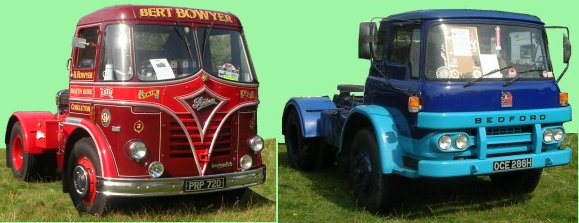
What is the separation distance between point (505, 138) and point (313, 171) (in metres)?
4.18

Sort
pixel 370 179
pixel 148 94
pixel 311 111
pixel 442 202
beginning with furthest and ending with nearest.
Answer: pixel 311 111 → pixel 442 202 → pixel 370 179 → pixel 148 94

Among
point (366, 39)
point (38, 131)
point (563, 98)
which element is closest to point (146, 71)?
point (366, 39)

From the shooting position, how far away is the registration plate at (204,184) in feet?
23.2

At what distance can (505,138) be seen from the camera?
713 cm

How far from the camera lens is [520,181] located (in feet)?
28.1

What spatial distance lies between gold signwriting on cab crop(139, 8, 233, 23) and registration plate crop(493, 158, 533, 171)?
11.3 ft

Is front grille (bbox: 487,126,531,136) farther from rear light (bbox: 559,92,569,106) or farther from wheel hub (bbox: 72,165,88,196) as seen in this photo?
wheel hub (bbox: 72,165,88,196)

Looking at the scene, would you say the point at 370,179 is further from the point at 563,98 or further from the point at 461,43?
the point at 563,98

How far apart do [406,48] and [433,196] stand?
218 centimetres

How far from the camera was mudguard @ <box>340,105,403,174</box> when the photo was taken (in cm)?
714

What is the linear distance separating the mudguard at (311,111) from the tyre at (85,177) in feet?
12.2

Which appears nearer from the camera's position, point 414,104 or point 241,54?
point 414,104

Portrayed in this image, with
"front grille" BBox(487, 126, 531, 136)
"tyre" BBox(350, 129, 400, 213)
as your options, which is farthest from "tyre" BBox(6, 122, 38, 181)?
"front grille" BBox(487, 126, 531, 136)

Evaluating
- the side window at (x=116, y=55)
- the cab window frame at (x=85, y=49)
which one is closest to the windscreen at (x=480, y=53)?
the side window at (x=116, y=55)
